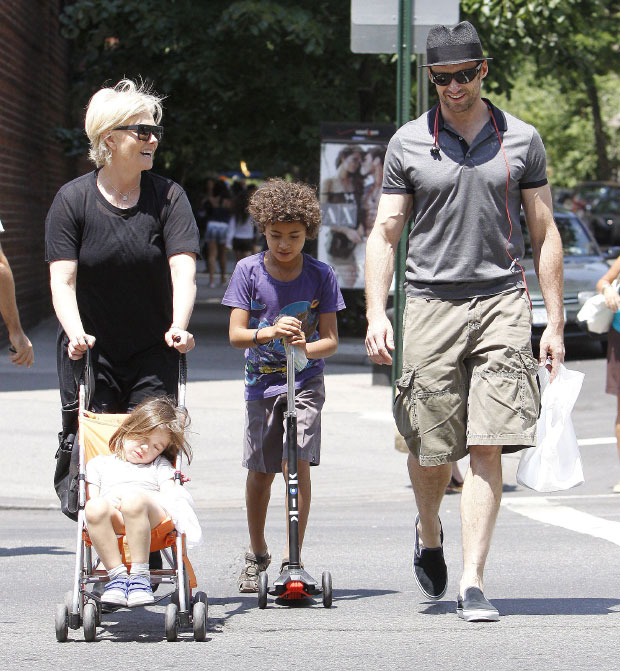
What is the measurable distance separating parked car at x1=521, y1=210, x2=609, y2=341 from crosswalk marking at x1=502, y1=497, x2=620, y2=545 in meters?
6.31

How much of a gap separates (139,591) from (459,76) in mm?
2330

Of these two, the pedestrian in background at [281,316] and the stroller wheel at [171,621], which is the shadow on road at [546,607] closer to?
the pedestrian in background at [281,316]

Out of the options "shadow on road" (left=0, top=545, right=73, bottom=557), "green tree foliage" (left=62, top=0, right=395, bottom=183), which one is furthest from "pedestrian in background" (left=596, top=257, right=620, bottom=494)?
"green tree foliage" (left=62, top=0, right=395, bottom=183)

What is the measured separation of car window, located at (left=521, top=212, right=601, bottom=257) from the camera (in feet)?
60.8

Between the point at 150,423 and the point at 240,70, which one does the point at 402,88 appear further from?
the point at 240,70

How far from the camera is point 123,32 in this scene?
60.5ft

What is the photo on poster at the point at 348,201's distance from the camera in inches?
611

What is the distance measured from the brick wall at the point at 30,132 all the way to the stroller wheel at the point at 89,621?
1126 centimetres

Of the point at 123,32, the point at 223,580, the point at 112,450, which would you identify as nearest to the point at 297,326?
the point at 112,450

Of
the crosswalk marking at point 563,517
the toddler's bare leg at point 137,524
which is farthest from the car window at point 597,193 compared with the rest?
the toddler's bare leg at point 137,524

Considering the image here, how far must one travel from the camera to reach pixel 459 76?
5.63 meters

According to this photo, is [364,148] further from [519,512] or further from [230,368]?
[519,512]

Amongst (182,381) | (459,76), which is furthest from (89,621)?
(459,76)

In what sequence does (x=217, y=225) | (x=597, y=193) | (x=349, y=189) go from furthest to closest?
(x=597, y=193) < (x=217, y=225) < (x=349, y=189)
